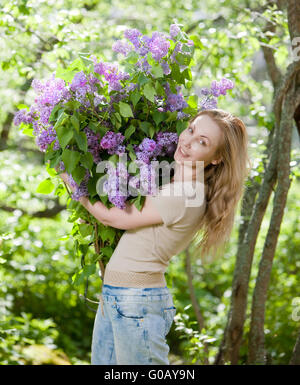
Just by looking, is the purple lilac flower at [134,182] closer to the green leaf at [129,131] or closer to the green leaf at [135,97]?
the green leaf at [129,131]

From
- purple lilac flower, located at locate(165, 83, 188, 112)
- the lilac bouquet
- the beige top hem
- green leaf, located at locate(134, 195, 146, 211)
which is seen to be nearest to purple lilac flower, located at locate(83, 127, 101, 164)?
the lilac bouquet

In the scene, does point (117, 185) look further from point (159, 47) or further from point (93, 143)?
point (159, 47)

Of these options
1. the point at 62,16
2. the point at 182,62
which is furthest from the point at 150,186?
the point at 62,16

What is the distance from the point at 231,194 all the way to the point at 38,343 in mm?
2641

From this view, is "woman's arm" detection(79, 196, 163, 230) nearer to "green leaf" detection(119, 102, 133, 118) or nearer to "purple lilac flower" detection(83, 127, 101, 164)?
"purple lilac flower" detection(83, 127, 101, 164)

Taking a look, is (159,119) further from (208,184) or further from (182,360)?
(182,360)

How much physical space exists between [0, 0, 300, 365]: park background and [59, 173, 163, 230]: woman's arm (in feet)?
1.22

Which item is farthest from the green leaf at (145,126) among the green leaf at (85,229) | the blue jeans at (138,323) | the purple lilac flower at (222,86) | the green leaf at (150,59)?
the blue jeans at (138,323)

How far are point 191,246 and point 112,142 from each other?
250 centimetres

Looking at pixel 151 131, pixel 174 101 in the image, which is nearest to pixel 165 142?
pixel 151 131

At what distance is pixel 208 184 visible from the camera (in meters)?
1.92

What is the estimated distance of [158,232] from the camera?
1.81 m
